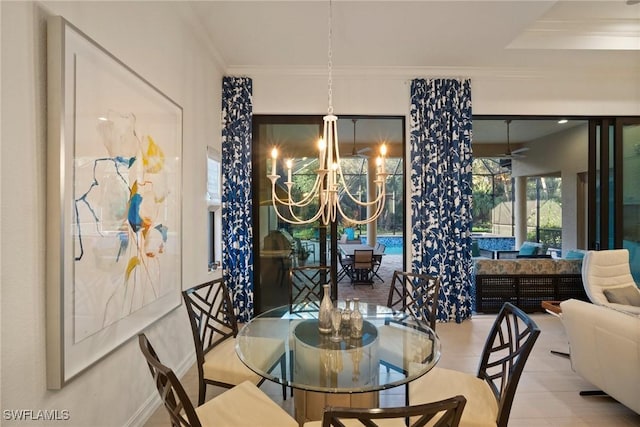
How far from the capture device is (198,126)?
2943mm

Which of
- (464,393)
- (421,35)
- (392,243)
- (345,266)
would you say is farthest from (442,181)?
(392,243)

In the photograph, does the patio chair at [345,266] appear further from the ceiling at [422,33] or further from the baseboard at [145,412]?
the baseboard at [145,412]

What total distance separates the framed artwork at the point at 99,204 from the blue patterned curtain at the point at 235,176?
4.77 feet

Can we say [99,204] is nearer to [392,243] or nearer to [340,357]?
[340,357]

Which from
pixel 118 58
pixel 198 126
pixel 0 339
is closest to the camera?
pixel 0 339

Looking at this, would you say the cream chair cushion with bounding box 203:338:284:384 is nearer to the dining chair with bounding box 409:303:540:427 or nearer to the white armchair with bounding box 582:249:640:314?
the dining chair with bounding box 409:303:540:427

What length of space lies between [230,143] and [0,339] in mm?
2925

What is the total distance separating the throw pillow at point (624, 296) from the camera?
2.97 m

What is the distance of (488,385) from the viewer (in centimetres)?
171

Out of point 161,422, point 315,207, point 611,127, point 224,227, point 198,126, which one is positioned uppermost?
point 611,127

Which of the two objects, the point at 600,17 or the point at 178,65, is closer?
the point at 178,65

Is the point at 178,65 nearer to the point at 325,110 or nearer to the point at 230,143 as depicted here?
the point at 230,143

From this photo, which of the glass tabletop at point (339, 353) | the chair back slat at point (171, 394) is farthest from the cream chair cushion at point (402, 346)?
the chair back slat at point (171, 394)

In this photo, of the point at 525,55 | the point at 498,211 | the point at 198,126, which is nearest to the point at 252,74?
the point at 198,126
